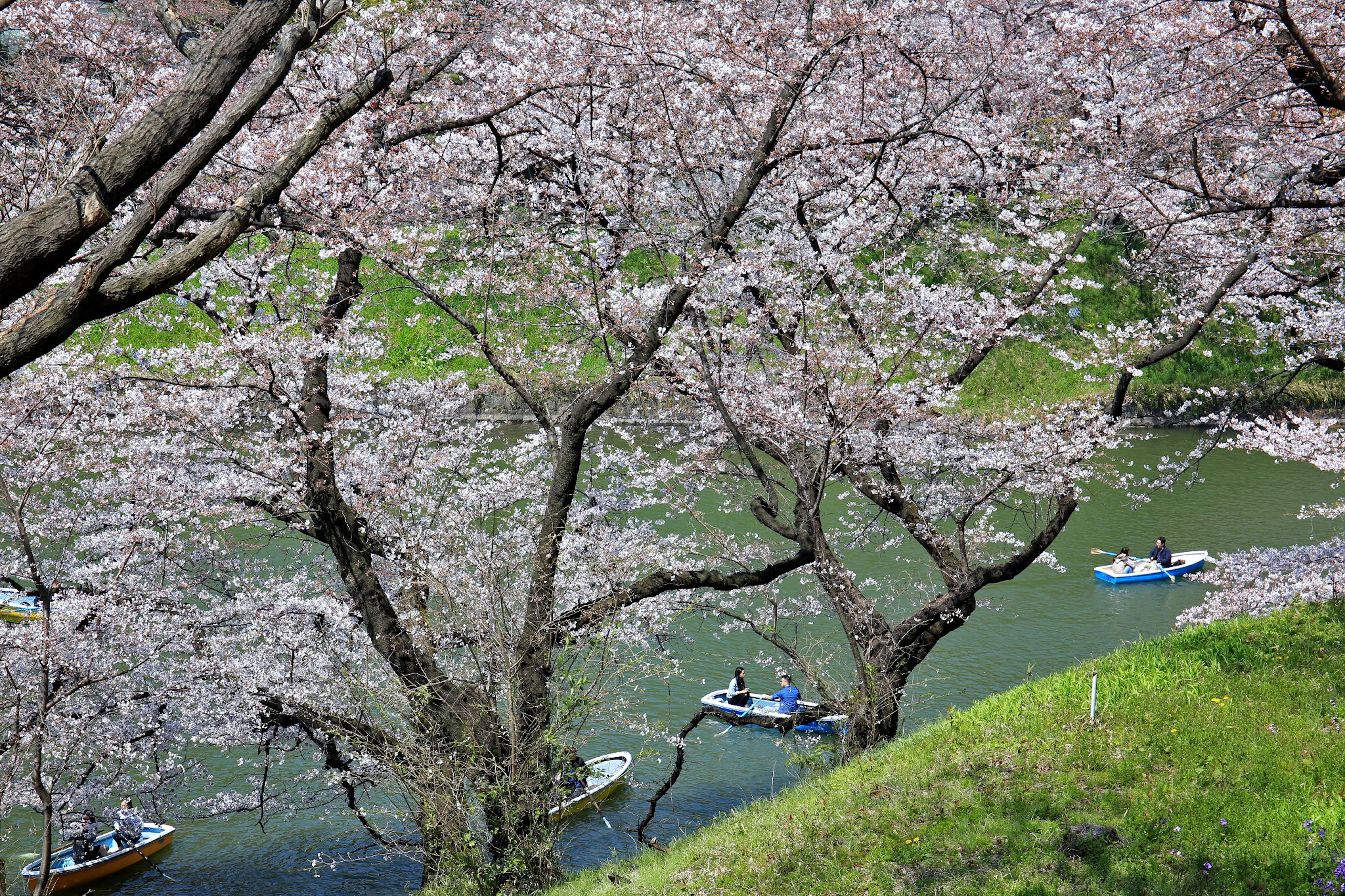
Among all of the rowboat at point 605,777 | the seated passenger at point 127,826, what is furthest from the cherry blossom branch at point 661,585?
the seated passenger at point 127,826

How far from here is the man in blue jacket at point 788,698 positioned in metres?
12.7

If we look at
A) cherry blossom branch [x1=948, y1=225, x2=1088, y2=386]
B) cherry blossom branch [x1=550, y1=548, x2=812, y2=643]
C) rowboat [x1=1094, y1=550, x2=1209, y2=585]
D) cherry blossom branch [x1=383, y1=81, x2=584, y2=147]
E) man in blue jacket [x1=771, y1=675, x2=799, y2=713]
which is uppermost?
cherry blossom branch [x1=383, y1=81, x2=584, y2=147]

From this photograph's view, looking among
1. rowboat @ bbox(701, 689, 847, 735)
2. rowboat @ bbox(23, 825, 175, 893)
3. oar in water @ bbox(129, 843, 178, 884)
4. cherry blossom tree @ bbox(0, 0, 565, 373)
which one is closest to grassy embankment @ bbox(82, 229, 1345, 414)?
cherry blossom tree @ bbox(0, 0, 565, 373)

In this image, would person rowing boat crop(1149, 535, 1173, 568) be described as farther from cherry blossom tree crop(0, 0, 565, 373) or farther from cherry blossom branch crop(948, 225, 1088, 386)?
cherry blossom tree crop(0, 0, 565, 373)

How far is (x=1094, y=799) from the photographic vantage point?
16.8 ft

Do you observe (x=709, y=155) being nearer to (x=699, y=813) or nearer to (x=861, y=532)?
(x=861, y=532)

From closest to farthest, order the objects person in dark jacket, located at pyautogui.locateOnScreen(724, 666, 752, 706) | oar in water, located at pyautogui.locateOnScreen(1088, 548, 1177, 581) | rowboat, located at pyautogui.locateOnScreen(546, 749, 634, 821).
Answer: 1. rowboat, located at pyautogui.locateOnScreen(546, 749, 634, 821)
2. person in dark jacket, located at pyautogui.locateOnScreen(724, 666, 752, 706)
3. oar in water, located at pyautogui.locateOnScreen(1088, 548, 1177, 581)

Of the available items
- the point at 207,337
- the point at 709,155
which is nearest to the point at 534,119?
the point at 709,155

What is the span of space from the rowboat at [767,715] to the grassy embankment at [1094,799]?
5.23m

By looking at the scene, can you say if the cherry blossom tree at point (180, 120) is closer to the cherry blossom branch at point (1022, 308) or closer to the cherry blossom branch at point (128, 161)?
the cherry blossom branch at point (128, 161)

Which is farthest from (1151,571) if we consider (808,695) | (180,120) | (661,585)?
(180,120)

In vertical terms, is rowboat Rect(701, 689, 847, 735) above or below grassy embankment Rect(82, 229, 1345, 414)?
below

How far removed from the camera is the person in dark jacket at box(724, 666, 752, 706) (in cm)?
1288

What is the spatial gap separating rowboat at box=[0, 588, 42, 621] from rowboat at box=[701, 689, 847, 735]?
398 inches
